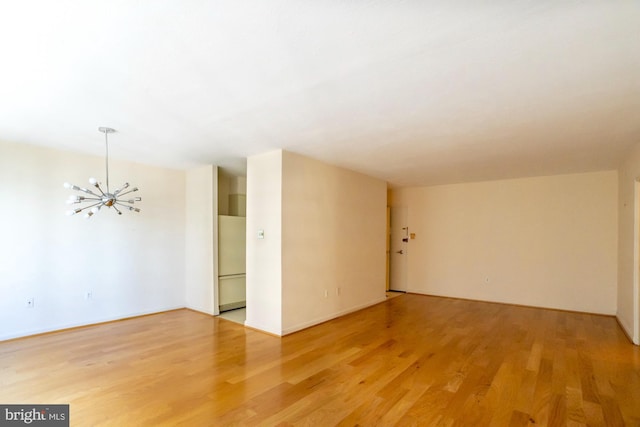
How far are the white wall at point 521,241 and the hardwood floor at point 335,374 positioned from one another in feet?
3.36

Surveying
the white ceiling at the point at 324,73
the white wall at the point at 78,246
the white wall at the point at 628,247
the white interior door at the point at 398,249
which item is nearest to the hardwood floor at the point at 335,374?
the white wall at the point at 628,247

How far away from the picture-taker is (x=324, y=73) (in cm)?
221

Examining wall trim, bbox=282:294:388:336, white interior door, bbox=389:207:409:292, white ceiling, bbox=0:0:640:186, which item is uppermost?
white ceiling, bbox=0:0:640:186

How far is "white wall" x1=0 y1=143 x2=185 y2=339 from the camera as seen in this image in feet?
13.4

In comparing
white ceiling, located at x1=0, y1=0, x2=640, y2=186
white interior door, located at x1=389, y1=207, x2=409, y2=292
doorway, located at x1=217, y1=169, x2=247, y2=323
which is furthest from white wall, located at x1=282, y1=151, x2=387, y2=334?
doorway, located at x1=217, y1=169, x2=247, y2=323

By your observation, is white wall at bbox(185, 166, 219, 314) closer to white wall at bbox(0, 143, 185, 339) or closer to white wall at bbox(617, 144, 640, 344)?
white wall at bbox(0, 143, 185, 339)

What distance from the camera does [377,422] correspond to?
7.49 ft

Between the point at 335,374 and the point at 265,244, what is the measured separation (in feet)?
6.67

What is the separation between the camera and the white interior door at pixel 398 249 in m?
7.54

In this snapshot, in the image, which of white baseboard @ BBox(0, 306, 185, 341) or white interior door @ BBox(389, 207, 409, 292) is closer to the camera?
white baseboard @ BBox(0, 306, 185, 341)

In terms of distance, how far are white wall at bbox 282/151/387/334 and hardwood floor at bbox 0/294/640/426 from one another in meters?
0.47

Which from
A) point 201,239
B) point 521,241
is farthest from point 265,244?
point 521,241

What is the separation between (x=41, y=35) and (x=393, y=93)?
2331mm

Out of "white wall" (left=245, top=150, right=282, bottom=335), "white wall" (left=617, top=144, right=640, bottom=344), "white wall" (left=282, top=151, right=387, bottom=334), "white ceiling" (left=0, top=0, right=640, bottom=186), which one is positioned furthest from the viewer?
"white wall" (left=282, top=151, right=387, bottom=334)
